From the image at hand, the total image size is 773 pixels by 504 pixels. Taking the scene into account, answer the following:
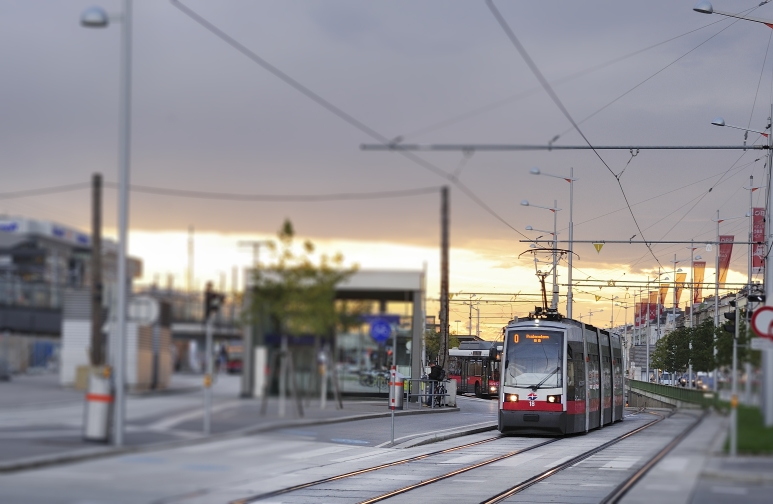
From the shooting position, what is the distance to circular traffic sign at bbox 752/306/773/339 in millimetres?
8875

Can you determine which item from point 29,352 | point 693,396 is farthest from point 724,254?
point 29,352

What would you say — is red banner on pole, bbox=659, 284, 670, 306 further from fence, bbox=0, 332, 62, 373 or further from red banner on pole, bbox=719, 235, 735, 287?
fence, bbox=0, 332, 62, 373

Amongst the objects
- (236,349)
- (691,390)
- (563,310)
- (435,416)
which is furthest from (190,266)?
(563,310)

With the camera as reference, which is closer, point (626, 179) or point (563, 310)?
point (626, 179)

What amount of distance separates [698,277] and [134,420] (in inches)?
757

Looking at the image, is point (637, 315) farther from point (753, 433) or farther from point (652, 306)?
point (753, 433)

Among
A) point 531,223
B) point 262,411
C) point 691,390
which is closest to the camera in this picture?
point 262,411

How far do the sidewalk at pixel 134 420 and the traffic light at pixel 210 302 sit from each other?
652 millimetres

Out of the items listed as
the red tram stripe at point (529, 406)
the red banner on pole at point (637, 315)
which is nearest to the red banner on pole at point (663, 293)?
the red banner on pole at point (637, 315)

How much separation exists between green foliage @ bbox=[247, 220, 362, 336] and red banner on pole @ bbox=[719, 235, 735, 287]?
16117 millimetres

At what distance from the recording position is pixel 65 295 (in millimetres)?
5164

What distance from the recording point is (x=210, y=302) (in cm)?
511

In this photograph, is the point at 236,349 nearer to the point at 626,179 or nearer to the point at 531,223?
the point at 531,223

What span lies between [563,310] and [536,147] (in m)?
16.3
